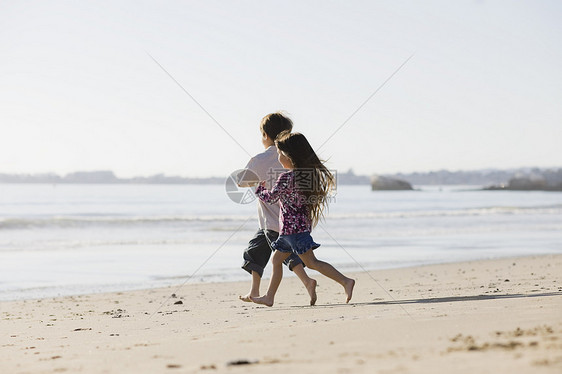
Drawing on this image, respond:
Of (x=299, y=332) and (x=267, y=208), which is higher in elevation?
(x=267, y=208)

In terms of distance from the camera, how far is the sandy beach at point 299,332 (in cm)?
298

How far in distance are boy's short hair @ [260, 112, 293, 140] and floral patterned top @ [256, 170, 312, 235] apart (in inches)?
22.2

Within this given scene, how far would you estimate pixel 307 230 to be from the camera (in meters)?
5.40

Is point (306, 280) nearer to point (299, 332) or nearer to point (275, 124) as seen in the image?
point (275, 124)

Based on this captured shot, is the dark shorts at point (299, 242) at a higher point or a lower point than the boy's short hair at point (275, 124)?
lower

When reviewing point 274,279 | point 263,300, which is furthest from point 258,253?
point 263,300

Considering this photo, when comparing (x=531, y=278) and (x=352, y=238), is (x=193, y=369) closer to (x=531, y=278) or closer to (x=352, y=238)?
(x=531, y=278)

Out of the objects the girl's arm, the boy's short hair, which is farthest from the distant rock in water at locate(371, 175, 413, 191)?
the girl's arm

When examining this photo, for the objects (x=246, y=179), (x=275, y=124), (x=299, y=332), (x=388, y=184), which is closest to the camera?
(x=299, y=332)

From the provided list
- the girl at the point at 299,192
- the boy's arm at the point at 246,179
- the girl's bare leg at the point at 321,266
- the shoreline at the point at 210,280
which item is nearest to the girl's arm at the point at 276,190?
the girl at the point at 299,192

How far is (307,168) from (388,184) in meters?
76.4

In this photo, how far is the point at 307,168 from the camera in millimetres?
5281

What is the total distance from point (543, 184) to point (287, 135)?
256 feet

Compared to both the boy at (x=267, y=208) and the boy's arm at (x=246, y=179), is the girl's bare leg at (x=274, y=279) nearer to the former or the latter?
the boy at (x=267, y=208)
